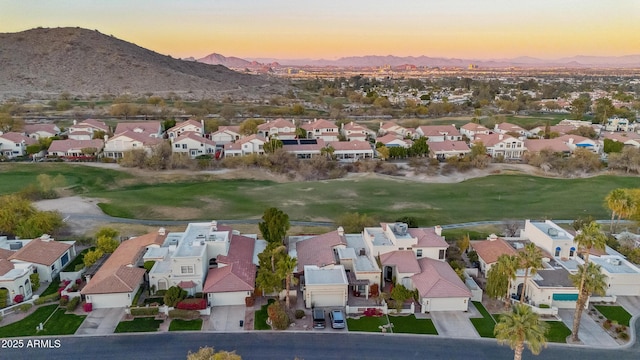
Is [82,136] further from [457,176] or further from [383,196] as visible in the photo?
[457,176]

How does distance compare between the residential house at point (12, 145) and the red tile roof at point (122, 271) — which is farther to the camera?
the residential house at point (12, 145)

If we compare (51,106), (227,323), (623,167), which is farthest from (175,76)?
(227,323)

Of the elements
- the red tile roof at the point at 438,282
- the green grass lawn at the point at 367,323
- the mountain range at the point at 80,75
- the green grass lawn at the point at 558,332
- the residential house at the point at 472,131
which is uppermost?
the mountain range at the point at 80,75

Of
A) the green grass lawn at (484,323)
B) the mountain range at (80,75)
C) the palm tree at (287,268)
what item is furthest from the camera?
the mountain range at (80,75)

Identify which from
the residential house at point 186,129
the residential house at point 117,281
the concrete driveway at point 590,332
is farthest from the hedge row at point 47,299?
the residential house at point 186,129

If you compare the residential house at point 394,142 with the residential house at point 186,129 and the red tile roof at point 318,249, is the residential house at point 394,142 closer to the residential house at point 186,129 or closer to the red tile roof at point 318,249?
the residential house at point 186,129

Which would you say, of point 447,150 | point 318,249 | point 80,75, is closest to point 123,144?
point 318,249

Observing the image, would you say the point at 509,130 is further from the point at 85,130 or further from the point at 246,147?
the point at 85,130
